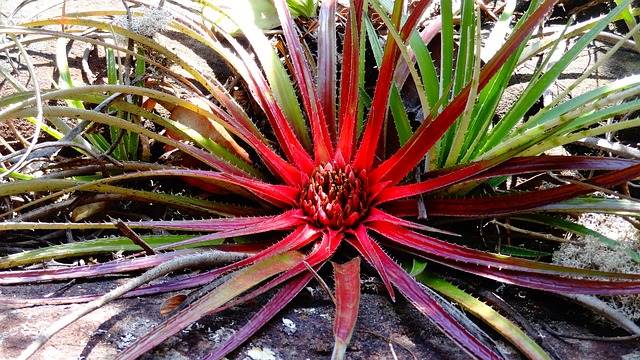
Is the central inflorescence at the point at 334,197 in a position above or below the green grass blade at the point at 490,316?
above

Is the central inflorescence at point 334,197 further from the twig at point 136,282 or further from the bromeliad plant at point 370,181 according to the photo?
the twig at point 136,282

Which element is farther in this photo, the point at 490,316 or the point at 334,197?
the point at 334,197

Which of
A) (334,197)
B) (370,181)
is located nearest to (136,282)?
(334,197)

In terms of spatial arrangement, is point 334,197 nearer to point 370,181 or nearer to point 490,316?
point 370,181

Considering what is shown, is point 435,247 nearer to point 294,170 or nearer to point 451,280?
point 451,280

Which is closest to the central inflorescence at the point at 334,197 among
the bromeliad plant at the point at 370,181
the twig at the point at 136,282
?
the bromeliad plant at the point at 370,181

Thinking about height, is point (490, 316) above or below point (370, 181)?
below

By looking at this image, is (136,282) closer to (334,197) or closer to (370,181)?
(334,197)

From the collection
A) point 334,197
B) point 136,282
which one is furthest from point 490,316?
point 136,282
